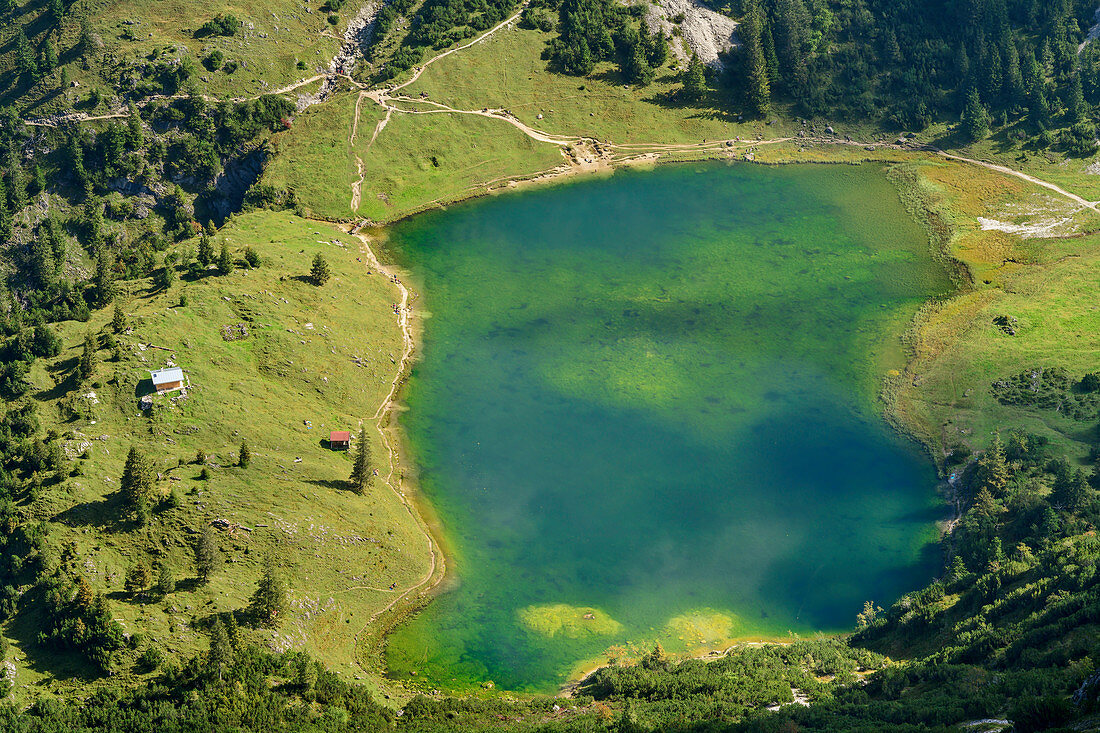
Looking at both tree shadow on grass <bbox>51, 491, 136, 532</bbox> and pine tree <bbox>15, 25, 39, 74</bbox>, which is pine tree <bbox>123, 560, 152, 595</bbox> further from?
pine tree <bbox>15, 25, 39, 74</bbox>

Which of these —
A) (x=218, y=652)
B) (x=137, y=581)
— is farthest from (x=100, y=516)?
(x=218, y=652)

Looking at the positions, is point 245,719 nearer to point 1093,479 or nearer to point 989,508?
point 989,508

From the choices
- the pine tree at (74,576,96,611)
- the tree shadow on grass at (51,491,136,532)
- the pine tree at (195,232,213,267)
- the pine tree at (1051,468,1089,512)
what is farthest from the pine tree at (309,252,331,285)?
the pine tree at (1051,468,1089,512)

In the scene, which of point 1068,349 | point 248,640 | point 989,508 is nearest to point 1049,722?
point 989,508

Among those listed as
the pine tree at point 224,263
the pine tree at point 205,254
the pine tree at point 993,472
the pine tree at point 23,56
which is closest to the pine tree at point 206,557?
the pine tree at point 224,263

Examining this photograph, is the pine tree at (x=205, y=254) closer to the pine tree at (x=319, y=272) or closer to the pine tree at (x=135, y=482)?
the pine tree at (x=319, y=272)

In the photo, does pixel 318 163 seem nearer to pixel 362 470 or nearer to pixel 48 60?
pixel 48 60
